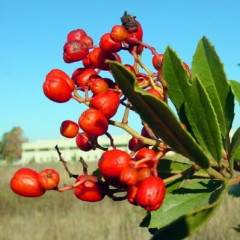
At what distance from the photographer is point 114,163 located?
3.01ft

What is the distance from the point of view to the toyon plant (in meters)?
0.87

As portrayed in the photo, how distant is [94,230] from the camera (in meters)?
10.4

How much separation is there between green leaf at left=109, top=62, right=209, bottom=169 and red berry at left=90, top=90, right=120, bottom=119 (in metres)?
0.13

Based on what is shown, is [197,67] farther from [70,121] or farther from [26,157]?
[26,157]

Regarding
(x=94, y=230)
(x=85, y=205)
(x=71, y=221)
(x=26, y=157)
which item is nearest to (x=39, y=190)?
(x=94, y=230)

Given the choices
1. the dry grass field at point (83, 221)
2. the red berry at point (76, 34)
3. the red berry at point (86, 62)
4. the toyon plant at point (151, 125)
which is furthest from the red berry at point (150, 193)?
the dry grass field at point (83, 221)

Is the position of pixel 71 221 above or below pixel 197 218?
below

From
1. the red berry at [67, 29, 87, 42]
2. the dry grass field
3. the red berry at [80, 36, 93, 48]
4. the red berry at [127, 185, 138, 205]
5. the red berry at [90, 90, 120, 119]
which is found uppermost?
the red berry at [67, 29, 87, 42]

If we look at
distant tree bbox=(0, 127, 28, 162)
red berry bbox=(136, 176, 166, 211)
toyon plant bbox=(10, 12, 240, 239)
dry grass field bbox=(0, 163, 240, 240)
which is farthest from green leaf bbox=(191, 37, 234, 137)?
distant tree bbox=(0, 127, 28, 162)

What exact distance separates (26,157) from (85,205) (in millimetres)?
46927

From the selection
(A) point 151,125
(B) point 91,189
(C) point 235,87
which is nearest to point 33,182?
(B) point 91,189

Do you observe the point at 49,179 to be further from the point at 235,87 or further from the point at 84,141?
the point at 235,87

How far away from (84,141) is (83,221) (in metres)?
10.4

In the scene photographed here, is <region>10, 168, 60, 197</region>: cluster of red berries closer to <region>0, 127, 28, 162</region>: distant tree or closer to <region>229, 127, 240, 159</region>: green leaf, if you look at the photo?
<region>229, 127, 240, 159</region>: green leaf
